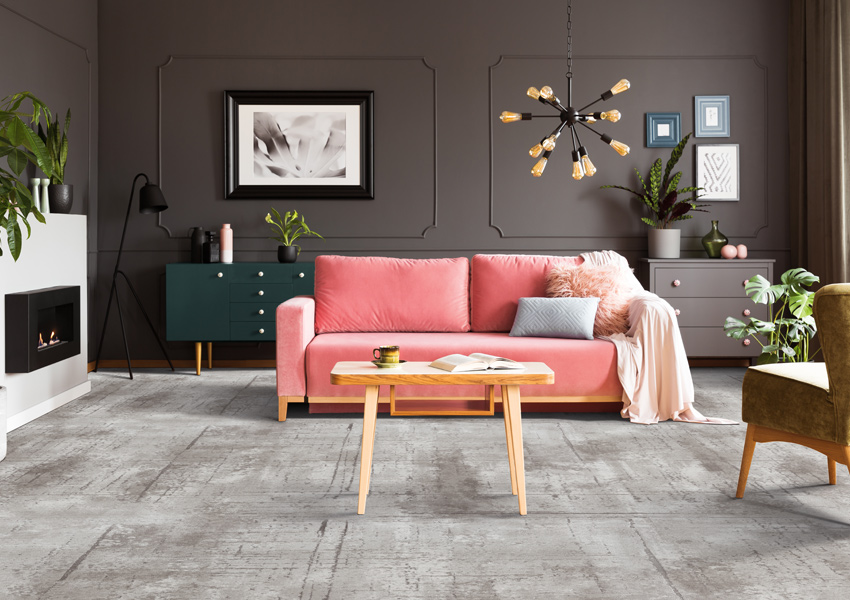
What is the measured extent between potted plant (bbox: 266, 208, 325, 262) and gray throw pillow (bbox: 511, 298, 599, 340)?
1.98m

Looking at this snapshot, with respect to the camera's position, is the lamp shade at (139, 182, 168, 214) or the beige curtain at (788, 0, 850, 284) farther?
the lamp shade at (139, 182, 168, 214)

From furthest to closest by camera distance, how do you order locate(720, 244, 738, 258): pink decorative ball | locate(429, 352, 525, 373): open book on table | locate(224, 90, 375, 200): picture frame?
locate(224, 90, 375, 200): picture frame < locate(720, 244, 738, 258): pink decorative ball < locate(429, 352, 525, 373): open book on table

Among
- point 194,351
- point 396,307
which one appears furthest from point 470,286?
point 194,351

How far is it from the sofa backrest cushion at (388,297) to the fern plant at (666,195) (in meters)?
1.88

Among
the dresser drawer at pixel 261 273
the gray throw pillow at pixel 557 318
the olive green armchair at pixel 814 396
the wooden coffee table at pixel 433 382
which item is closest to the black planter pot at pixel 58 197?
the dresser drawer at pixel 261 273

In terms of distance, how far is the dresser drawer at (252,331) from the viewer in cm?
563

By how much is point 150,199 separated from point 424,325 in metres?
2.29

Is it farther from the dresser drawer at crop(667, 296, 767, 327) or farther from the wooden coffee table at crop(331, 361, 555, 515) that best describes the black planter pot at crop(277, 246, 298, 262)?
the wooden coffee table at crop(331, 361, 555, 515)

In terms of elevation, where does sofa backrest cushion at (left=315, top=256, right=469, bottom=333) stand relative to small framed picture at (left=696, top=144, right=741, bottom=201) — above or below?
below

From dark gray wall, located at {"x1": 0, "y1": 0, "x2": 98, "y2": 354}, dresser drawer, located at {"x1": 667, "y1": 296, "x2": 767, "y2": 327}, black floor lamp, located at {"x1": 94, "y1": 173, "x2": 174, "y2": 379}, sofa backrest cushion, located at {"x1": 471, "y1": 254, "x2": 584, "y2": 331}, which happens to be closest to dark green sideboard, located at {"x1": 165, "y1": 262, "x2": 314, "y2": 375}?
black floor lamp, located at {"x1": 94, "y1": 173, "x2": 174, "y2": 379}

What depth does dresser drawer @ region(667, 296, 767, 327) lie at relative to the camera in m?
5.64

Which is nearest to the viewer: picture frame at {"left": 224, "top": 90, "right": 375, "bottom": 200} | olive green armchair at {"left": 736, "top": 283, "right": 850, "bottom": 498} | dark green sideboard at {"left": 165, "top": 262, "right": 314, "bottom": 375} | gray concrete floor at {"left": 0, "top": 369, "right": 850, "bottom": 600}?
gray concrete floor at {"left": 0, "top": 369, "right": 850, "bottom": 600}

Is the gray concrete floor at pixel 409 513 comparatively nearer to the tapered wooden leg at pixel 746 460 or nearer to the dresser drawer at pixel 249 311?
the tapered wooden leg at pixel 746 460

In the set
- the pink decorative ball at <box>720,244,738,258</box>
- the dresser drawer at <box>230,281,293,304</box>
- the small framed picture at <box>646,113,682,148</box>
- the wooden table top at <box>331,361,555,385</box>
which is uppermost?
the small framed picture at <box>646,113,682,148</box>
